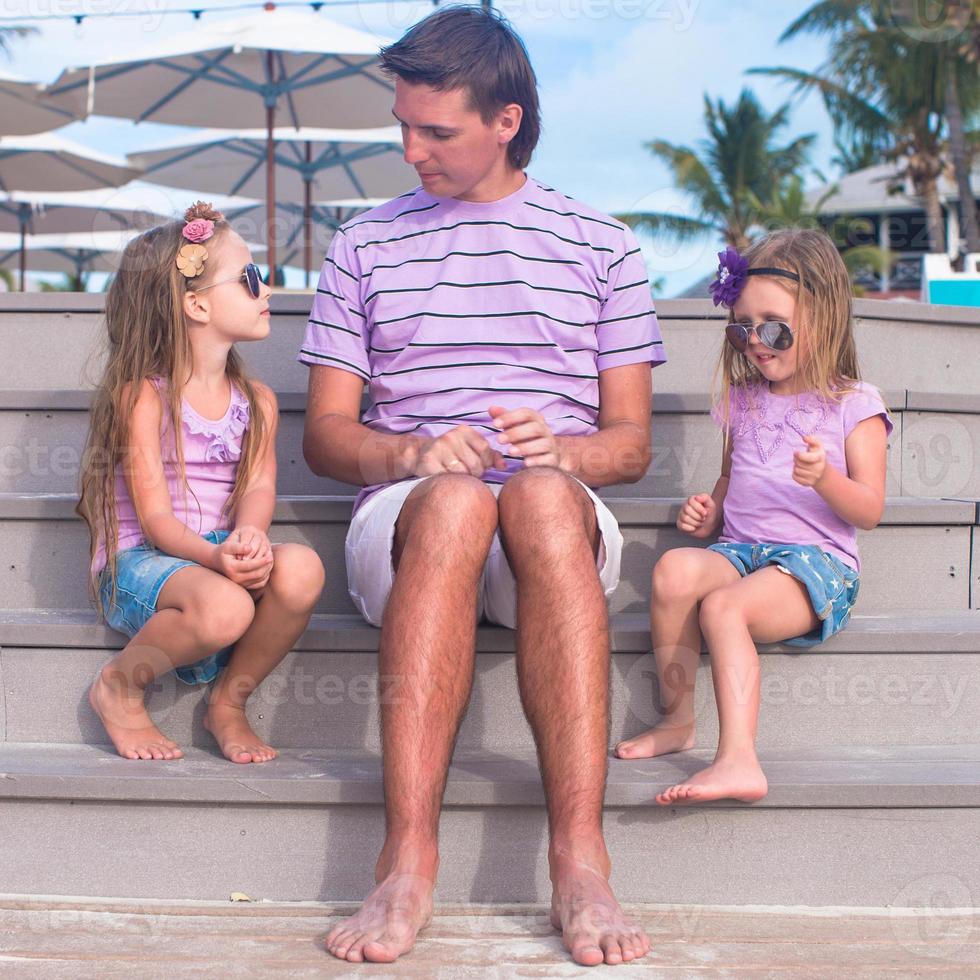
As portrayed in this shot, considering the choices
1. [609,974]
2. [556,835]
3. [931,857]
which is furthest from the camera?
[931,857]

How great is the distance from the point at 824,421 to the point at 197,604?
1.24 metres

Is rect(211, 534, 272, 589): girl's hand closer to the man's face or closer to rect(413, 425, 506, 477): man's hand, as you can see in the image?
rect(413, 425, 506, 477): man's hand

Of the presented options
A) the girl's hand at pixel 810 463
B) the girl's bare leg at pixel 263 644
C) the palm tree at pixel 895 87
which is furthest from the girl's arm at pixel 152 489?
the palm tree at pixel 895 87

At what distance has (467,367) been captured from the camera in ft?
7.44

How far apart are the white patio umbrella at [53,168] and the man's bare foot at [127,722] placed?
8.04 m

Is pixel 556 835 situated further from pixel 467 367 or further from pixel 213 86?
pixel 213 86

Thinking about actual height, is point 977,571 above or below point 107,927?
above

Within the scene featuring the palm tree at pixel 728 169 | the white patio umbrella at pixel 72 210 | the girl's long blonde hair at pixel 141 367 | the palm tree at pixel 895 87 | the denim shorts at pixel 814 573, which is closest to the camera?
the denim shorts at pixel 814 573

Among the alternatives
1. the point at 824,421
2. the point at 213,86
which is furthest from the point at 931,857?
the point at 213,86

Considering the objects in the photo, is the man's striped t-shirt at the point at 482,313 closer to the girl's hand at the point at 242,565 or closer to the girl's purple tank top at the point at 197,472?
the girl's purple tank top at the point at 197,472

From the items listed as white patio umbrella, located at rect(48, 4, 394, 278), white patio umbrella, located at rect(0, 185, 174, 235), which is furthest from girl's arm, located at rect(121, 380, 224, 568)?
white patio umbrella, located at rect(0, 185, 174, 235)

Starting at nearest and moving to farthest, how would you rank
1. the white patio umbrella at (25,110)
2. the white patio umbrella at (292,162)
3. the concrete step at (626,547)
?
the concrete step at (626,547), the white patio umbrella at (25,110), the white patio umbrella at (292,162)

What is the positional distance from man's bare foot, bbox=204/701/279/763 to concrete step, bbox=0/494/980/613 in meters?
0.37

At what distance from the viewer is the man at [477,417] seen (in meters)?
1.70
